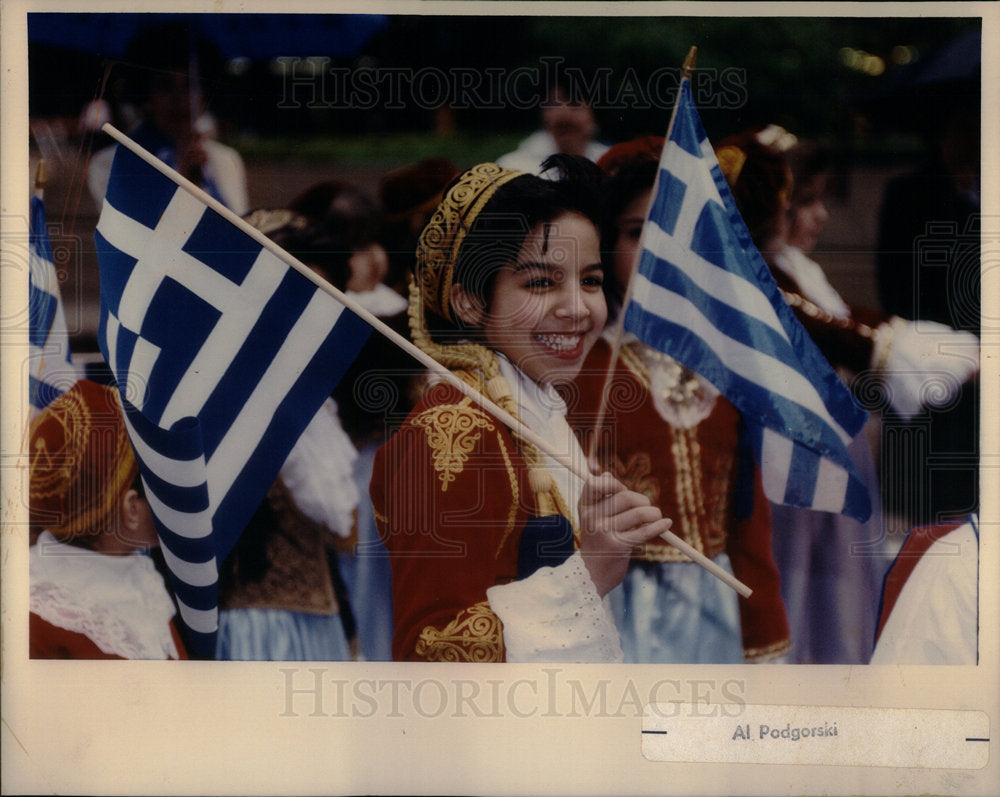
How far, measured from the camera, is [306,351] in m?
3.39

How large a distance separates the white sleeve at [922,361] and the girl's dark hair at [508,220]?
114 cm

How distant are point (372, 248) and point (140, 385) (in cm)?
85

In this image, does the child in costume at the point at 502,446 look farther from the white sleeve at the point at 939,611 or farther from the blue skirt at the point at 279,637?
the white sleeve at the point at 939,611

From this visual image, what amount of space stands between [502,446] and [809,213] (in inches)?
48.4

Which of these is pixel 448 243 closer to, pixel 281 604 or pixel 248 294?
pixel 248 294

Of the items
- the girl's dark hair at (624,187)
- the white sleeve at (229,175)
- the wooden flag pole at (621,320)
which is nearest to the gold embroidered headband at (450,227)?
the girl's dark hair at (624,187)

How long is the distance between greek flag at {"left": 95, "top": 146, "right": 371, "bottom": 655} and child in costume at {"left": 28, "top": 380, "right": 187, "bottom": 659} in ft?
0.45

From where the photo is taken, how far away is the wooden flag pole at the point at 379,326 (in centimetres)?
337

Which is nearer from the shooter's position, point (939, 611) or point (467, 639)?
point (467, 639)

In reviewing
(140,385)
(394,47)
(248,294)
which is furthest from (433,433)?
(394,47)

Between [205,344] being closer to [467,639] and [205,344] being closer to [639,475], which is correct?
[467,639]

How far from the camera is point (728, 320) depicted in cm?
346

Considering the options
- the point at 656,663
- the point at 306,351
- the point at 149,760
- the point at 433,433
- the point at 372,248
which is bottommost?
the point at 149,760

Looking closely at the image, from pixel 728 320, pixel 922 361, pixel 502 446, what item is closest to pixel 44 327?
pixel 502 446
